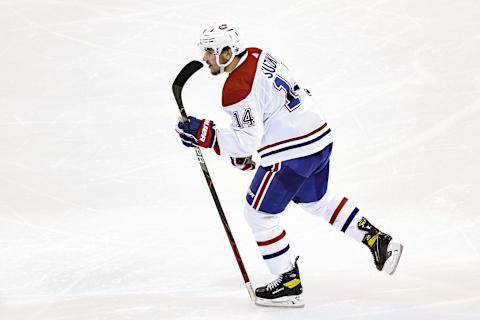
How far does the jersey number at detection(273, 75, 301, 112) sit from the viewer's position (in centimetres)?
316

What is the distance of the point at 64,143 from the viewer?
5.23 m

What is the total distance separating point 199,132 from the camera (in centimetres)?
314

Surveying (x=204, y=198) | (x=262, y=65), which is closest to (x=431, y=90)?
(x=204, y=198)

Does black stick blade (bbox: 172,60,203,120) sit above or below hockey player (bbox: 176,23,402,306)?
above

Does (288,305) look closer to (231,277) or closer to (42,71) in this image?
(231,277)

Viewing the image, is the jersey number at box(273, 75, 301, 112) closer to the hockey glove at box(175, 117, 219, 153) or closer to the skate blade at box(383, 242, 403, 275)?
the hockey glove at box(175, 117, 219, 153)

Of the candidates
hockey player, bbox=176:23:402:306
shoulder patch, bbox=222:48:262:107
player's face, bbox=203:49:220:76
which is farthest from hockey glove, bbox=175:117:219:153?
player's face, bbox=203:49:220:76

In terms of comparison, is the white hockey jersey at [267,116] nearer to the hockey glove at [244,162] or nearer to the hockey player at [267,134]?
the hockey player at [267,134]

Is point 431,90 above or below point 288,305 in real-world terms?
above

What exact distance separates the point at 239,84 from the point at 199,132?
26 cm

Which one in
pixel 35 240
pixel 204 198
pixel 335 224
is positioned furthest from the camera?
pixel 204 198

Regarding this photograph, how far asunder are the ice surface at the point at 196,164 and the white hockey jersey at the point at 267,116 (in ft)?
2.16

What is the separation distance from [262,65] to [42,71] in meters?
3.42

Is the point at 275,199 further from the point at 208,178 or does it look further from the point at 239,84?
the point at 239,84
